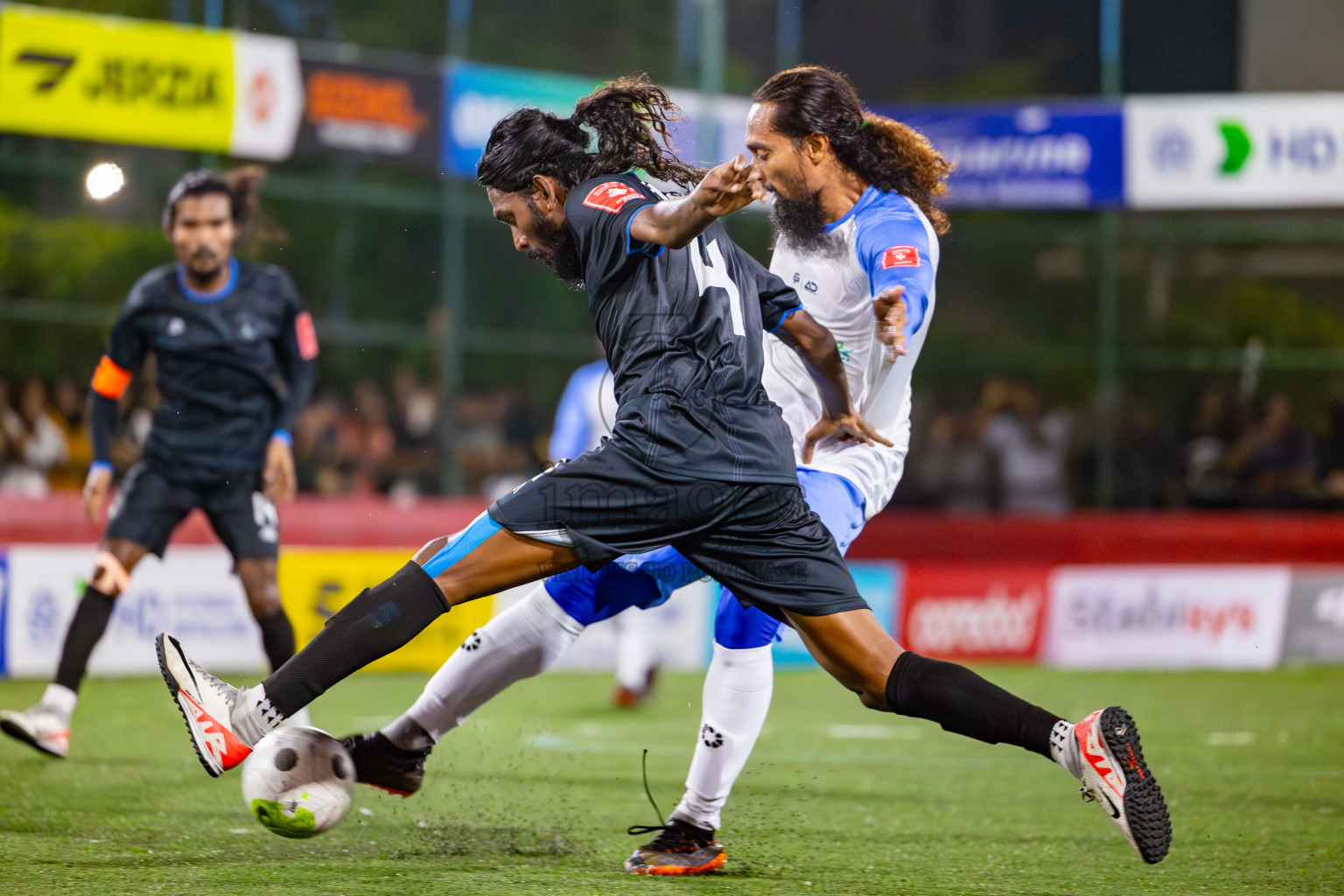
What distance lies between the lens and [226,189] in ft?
19.9

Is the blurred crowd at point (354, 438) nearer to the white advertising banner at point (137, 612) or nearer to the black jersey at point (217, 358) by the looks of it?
the white advertising banner at point (137, 612)

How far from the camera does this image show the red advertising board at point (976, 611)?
36.5 feet

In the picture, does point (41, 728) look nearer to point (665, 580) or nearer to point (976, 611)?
point (665, 580)

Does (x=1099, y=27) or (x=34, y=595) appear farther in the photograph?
(x=1099, y=27)

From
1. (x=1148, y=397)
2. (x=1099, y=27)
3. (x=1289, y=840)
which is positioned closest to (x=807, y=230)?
(x=1289, y=840)

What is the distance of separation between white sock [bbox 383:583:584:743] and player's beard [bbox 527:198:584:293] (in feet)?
3.01

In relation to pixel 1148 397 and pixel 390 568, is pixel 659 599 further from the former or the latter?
pixel 1148 397

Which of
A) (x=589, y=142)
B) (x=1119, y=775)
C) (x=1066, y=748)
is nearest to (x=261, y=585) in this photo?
(x=589, y=142)

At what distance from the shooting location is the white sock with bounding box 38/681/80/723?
220 inches

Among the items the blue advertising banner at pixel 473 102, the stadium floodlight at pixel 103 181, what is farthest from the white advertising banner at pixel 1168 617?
the stadium floodlight at pixel 103 181

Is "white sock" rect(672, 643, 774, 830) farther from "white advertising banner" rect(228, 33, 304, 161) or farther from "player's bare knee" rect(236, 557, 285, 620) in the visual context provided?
"white advertising banner" rect(228, 33, 304, 161)

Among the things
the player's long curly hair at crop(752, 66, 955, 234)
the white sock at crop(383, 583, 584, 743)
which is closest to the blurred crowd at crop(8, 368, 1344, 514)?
the white sock at crop(383, 583, 584, 743)

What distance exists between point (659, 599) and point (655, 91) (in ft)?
4.57

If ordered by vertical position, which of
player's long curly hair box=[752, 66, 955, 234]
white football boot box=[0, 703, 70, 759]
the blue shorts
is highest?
player's long curly hair box=[752, 66, 955, 234]
